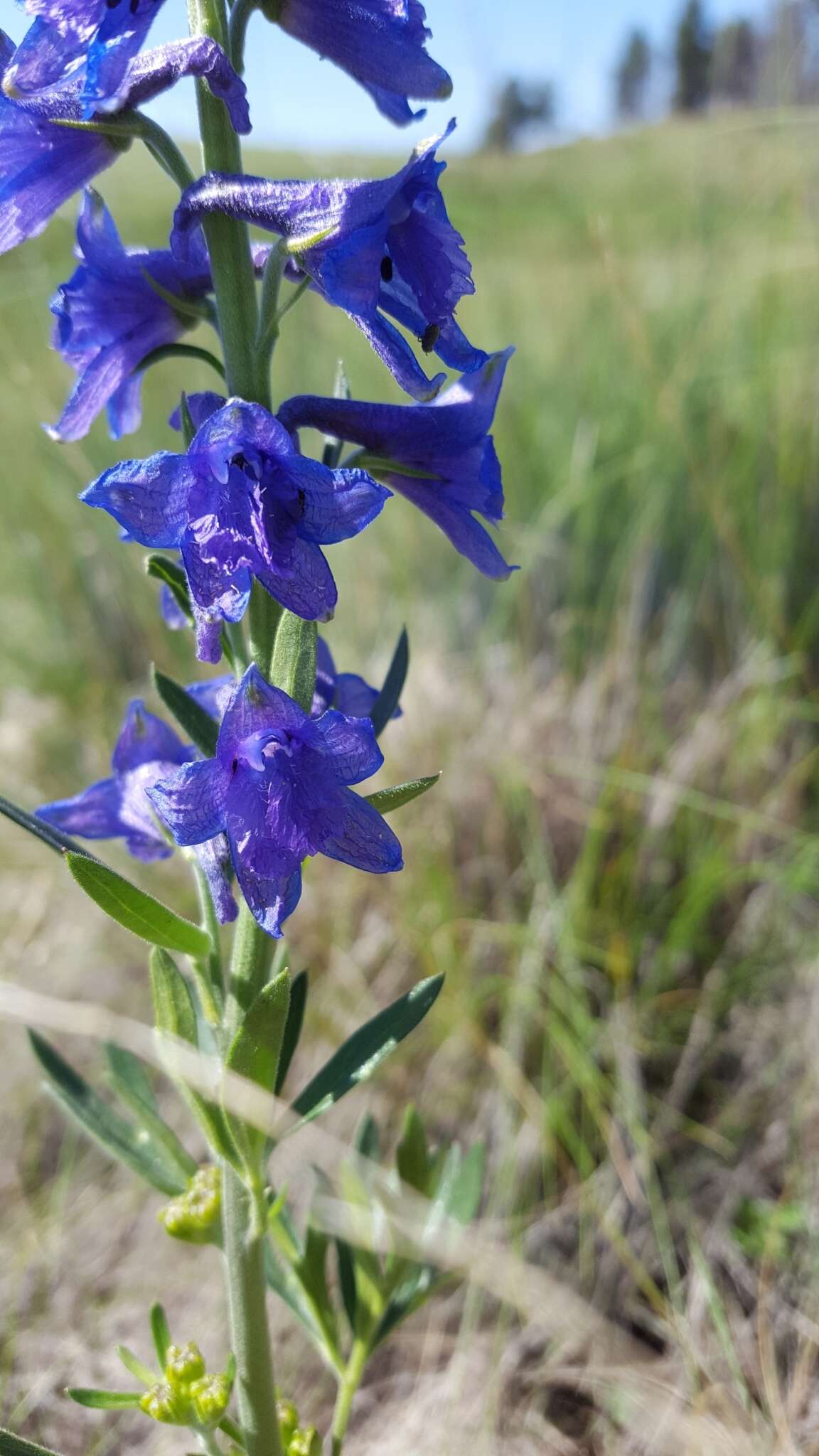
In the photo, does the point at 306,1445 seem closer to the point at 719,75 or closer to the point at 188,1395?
the point at 188,1395

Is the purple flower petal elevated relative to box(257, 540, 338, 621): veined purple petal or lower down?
lower down

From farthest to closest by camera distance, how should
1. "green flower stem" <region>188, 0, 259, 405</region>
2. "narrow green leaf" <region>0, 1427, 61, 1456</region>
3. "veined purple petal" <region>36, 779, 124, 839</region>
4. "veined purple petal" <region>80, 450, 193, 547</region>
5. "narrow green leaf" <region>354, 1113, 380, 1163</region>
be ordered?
"narrow green leaf" <region>354, 1113, 380, 1163</region> < "veined purple petal" <region>36, 779, 124, 839</region> < "narrow green leaf" <region>0, 1427, 61, 1456</region> < "green flower stem" <region>188, 0, 259, 405</region> < "veined purple petal" <region>80, 450, 193, 547</region>

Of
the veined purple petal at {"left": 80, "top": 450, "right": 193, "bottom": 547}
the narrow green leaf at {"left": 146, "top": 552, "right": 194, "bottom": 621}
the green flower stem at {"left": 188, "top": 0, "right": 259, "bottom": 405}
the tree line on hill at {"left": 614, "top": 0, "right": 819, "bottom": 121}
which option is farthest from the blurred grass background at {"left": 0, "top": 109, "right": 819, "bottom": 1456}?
the green flower stem at {"left": 188, "top": 0, "right": 259, "bottom": 405}

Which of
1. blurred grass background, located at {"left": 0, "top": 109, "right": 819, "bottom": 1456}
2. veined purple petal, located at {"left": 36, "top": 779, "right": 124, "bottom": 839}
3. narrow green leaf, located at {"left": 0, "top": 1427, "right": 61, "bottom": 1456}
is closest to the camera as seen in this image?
narrow green leaf, located at {"left": 0, "top": 1427, "right": 61, "bottom": 1456}

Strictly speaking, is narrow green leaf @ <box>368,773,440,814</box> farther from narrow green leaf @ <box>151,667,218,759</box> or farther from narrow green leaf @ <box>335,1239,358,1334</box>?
narrow green leaf @ <box>335,1239,358,1334</box>

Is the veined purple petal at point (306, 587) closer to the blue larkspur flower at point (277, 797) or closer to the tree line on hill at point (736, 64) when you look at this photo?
the blue larkspur flower at point (277, 797)

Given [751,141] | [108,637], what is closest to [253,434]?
[108,637]

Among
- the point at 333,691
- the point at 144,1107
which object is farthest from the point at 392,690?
the point at 144,1107

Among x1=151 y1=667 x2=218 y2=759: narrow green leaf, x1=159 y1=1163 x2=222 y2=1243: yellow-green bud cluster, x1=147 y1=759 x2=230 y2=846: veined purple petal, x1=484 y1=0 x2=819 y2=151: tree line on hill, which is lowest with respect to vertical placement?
x1=159 y1=1163 x2=222 y2=1243: yellow-green bud cluster
